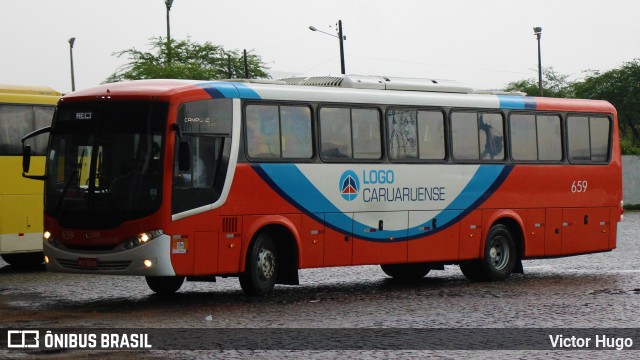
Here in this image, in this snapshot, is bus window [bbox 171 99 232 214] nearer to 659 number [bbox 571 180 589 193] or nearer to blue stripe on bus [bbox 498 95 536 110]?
blue stripe on bus [bbox 498 95 536 110]

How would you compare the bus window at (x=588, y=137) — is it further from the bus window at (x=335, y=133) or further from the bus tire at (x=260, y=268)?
the bus tire at (x=260, y=268)

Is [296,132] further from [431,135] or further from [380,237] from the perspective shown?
[431,135]

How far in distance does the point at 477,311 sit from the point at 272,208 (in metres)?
3.55

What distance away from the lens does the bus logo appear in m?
19.1

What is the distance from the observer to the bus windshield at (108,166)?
16.5 metres

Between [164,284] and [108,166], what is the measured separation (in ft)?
8.57

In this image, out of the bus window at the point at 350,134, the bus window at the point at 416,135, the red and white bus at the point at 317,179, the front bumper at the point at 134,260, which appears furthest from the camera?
the bus window at the point at 416,135

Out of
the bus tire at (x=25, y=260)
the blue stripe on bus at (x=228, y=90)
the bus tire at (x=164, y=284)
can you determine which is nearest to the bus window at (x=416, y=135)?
the blue stripe on bus at (x=228, y=90)

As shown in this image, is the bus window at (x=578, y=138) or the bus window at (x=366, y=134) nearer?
the bus window at (x=366, y=134)

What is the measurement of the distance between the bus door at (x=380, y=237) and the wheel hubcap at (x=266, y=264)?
5.41 feet

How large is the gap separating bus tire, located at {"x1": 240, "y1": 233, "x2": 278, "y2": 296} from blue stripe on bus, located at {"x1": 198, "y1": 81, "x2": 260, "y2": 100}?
1.98 metres

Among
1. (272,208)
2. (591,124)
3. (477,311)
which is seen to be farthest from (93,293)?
(591,124)

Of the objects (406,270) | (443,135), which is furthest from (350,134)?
(406,270)

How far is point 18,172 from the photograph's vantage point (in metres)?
23.1
